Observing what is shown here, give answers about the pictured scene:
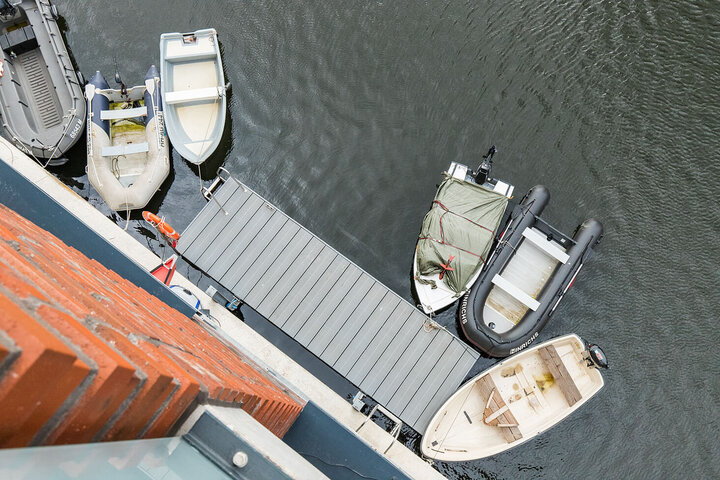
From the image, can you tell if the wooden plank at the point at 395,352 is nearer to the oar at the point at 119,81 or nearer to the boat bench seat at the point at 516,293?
the boat bench seat at the point at 516,293

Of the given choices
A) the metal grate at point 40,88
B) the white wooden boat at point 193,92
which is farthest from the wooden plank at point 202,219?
the metal grate at point 40,88

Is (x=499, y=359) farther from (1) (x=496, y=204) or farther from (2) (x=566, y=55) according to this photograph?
(2) (x=566, y=55)

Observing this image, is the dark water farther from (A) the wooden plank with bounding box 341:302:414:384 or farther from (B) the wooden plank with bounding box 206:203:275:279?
(B) the wooden plank with bounding box 206:203:275:279

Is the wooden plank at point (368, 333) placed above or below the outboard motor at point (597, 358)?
below

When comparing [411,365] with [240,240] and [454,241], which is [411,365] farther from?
[240,240]

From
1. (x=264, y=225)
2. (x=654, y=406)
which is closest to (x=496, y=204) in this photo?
(x=264, y=225)

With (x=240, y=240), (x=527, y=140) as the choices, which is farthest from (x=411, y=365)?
(x=527, y=140)
